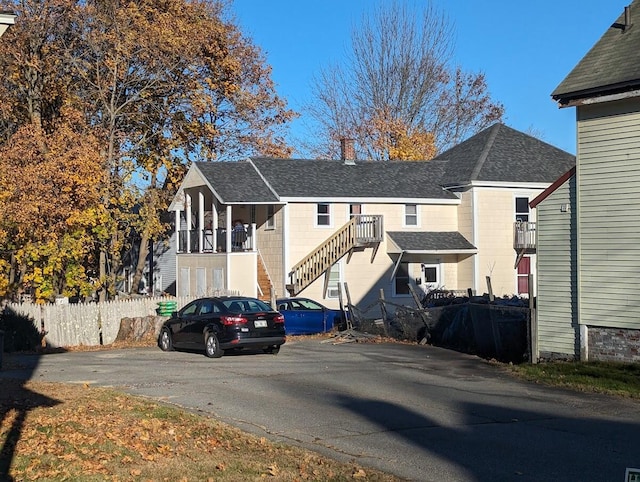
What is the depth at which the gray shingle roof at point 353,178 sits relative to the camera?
39312 millimetres

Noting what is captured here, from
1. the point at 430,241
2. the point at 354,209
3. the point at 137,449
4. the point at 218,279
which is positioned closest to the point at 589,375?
the point at 137,449

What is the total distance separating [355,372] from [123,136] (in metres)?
25.6

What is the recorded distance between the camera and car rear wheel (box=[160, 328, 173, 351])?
2583cm

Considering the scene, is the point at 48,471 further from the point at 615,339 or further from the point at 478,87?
the point at 478,87

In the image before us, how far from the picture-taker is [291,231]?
38.6 metres

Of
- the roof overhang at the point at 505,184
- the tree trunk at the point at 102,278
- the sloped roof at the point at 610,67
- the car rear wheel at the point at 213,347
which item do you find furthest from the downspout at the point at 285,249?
the sloped roof at the point at 610,67

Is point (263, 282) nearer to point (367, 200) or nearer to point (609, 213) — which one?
point (367, 200)

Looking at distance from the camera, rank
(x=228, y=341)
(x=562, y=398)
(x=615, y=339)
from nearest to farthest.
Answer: (x=562, y=398), (x=615, y=339), (x=228, y=341)

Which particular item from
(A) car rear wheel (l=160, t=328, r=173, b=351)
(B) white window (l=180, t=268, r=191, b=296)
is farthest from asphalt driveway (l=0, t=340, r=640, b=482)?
(B) white window (l=180, t=268, r=191, b=296)

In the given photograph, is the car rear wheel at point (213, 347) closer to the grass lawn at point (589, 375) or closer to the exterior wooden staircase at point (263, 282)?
the grass lawn at point (589, 375)

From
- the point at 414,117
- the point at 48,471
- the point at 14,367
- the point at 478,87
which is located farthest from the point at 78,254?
the point at 478,87

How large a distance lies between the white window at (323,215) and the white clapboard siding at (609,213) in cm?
2010

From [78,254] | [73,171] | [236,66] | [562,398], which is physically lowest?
[562,398]

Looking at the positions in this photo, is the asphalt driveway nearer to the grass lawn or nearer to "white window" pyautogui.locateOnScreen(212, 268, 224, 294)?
the grass lawn
